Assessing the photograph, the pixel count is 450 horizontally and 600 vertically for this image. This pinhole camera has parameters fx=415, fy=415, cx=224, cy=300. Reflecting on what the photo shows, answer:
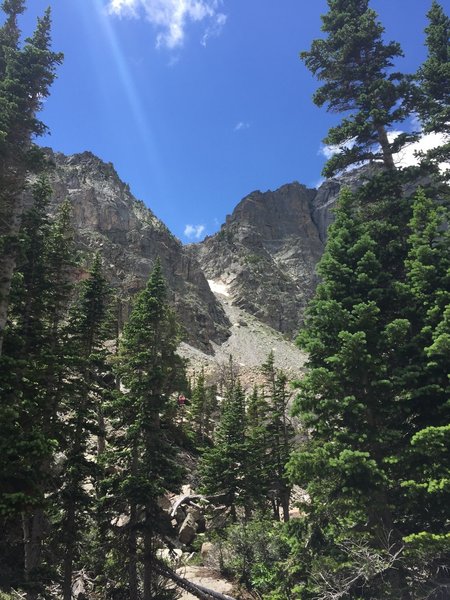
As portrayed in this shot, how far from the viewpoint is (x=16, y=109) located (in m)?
13.9

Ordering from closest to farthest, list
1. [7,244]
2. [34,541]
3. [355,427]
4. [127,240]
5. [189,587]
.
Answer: [7,244], [355,427], [34,541], [189,587], [127,240]

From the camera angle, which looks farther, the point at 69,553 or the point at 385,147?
the point at 385,147

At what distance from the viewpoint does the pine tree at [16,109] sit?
1200cm

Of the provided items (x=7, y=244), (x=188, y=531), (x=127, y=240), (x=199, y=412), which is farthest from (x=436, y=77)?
(x=127, y=240)

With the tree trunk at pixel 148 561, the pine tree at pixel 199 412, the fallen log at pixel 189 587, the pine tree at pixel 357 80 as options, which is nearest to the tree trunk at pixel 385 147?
the pine tree at pixel 357 80

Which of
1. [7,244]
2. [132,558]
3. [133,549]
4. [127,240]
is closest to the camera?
[7,244]

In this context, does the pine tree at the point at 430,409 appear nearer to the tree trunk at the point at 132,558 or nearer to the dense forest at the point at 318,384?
the dense forest at the point at 318,384

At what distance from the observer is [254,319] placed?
18138 cm

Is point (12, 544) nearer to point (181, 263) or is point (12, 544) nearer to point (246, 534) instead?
point (246, 534)

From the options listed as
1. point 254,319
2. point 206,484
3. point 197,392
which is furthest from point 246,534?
point 254,319

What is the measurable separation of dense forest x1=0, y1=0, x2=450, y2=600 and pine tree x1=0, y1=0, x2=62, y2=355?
7 cm

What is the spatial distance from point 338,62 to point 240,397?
24.6 meters

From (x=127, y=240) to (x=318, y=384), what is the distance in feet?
448

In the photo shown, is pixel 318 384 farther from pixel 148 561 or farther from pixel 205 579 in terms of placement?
pixel 205 579
